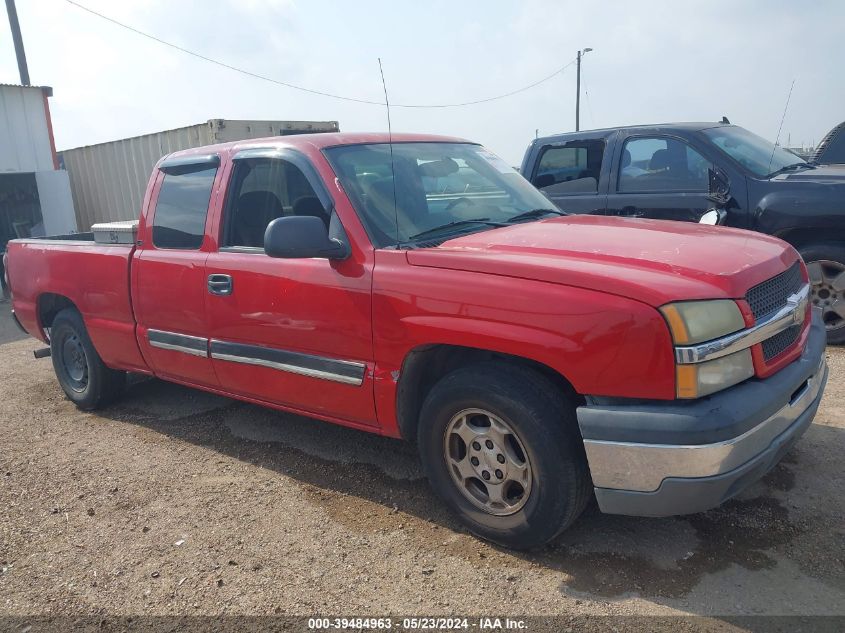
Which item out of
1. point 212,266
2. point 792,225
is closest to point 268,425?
point 212,266

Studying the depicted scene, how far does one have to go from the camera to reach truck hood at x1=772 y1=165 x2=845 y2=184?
550cm

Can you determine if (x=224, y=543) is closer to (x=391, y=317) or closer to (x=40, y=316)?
(x=391, y=317)

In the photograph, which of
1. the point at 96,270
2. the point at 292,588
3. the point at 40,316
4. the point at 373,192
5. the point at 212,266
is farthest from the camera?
A: the point at 40,316

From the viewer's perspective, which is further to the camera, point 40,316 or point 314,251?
point 40,316

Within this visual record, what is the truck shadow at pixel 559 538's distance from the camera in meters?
2.79

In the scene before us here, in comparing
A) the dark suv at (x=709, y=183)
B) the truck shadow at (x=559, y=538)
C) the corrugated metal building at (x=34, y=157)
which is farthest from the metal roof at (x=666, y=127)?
the corrugated metal building at (x=34, y=157)

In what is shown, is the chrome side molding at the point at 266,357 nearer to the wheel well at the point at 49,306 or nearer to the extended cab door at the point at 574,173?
the wheel well at the point at 49,306

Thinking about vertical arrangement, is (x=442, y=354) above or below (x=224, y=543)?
above

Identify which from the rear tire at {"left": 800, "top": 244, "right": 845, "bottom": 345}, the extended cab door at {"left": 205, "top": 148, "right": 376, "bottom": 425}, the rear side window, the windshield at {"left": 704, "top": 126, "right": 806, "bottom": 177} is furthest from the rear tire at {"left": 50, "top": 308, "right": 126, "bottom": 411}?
the rear tire at {"left": 800, "top": 244, "right": 845, "bottom": 345}

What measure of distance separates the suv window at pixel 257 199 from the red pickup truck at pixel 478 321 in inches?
0.5

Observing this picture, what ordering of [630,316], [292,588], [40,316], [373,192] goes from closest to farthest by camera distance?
[630,316] < [292,588] < [373,192] < [40,316]

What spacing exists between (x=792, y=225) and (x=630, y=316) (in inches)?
150

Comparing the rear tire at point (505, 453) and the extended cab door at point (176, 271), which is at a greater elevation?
the extended cab door at point (176, 271)

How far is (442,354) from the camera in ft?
10.5
